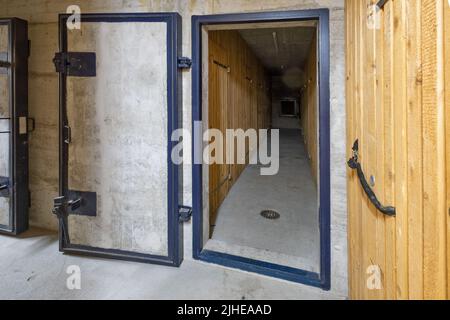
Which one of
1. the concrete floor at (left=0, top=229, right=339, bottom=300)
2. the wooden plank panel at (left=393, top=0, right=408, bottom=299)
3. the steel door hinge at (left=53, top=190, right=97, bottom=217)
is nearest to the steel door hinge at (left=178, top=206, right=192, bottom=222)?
the concrete floor at (left=0, top=229, right=339, bottom=300)

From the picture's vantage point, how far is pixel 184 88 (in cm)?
226

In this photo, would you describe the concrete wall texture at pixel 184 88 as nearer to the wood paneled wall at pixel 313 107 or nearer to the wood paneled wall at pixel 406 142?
the wood paneled wall at pixel 406 142

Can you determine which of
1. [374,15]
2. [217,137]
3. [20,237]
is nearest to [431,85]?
[374,15]

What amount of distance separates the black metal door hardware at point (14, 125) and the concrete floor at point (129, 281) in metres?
0.48

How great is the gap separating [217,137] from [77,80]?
1576mm

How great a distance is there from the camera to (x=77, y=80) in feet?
7.39

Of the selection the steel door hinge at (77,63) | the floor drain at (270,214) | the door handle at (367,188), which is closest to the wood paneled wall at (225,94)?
the floor drain at (270,214)

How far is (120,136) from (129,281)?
1.11 m

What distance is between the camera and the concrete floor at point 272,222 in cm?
245

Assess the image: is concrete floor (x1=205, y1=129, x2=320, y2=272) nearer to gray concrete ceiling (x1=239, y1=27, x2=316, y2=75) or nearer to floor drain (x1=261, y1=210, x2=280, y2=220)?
floor drain (x1=261, y1=210, x2=280, y2=220)

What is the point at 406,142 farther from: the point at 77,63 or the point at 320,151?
the point at 77,63

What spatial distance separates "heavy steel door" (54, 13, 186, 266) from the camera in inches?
84.8

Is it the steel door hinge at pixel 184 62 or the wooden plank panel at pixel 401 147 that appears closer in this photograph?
the wooden plank panel at pixel 401 147
